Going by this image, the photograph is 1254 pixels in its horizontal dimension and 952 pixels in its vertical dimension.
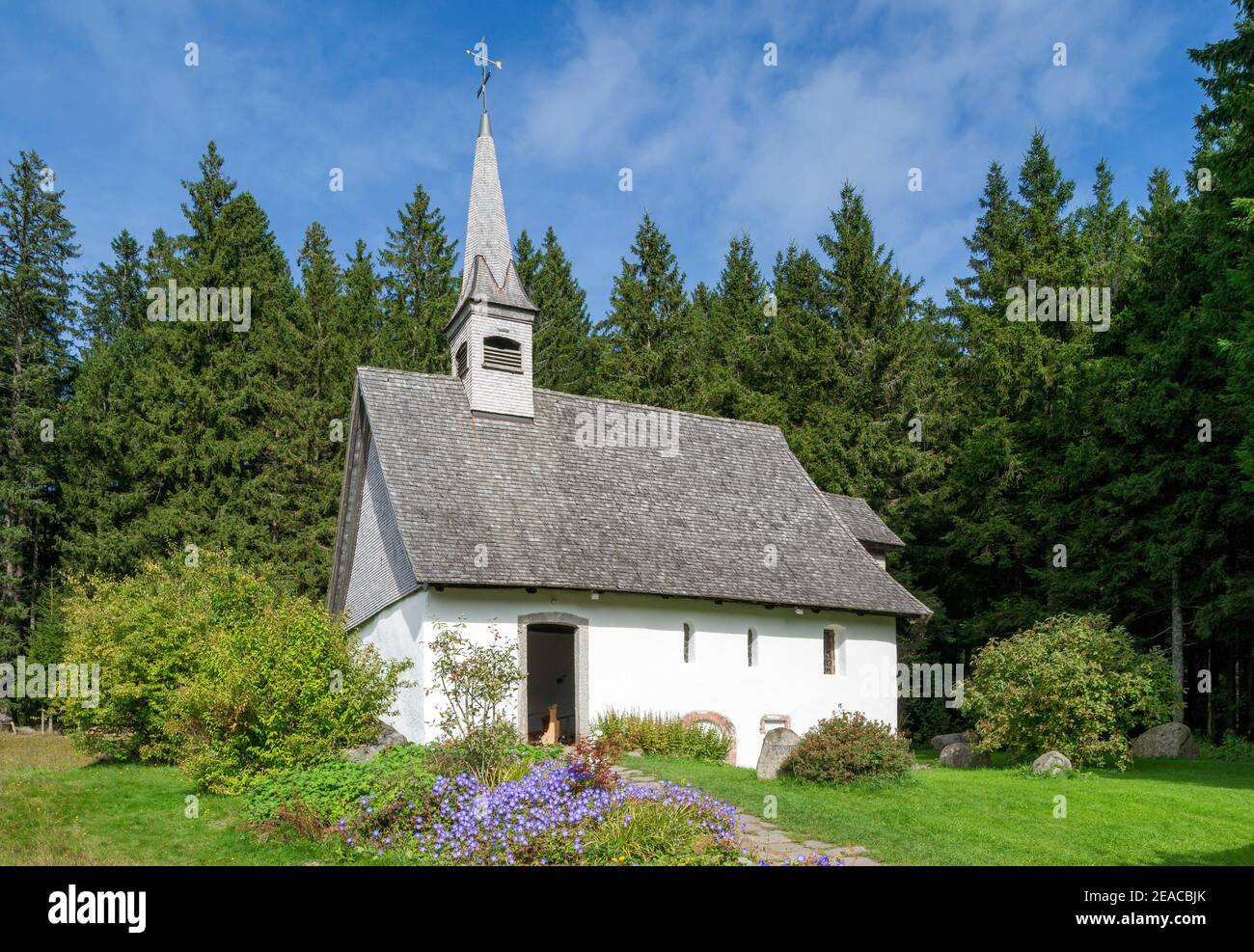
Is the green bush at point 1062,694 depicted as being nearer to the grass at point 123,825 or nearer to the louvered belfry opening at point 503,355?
the louvered belfry opening at point 503,355

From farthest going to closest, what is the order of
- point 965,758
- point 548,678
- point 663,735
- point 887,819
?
point 548,678 → point 965,758 → point 663,735 → point 887,819

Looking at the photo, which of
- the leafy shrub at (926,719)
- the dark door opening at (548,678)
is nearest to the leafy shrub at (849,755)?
the dark door opening at (548,678)

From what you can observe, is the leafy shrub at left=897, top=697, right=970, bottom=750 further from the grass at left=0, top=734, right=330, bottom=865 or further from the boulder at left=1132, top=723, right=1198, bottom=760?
the grass at left=0, top=734, right=330, bottom=865

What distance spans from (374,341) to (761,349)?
649 inches

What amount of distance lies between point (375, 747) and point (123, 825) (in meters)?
4.03

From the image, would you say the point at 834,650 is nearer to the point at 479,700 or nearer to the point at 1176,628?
the point at 1176,628

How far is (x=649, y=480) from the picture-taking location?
23.9 metres

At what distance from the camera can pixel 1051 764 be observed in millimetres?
16828

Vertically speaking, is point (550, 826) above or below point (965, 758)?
above

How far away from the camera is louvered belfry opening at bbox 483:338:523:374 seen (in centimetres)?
2302

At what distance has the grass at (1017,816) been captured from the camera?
10.4 m

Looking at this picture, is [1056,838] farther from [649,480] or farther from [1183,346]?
[1183,346]

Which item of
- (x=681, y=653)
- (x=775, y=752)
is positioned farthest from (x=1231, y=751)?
(x=775, y=752)

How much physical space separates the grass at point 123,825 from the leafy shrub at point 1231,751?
19687mm
